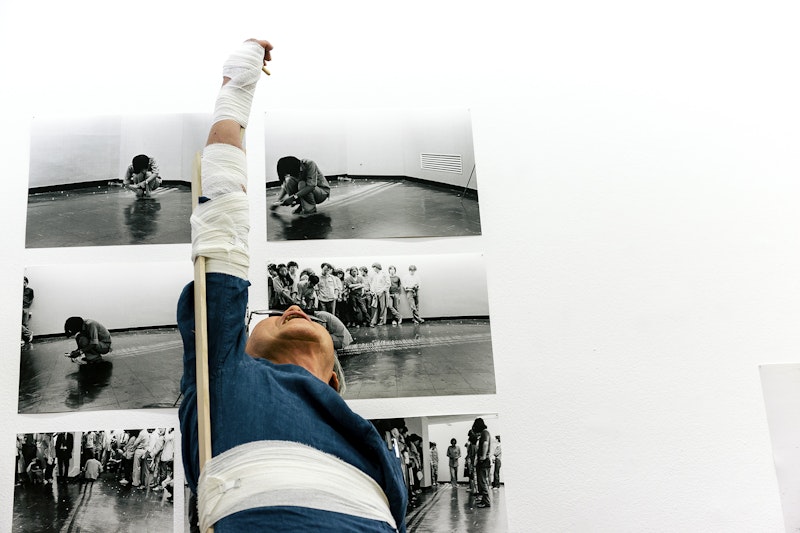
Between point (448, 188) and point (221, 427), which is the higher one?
point (448, 188)

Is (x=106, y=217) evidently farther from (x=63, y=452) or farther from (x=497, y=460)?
(x=497, y=460)

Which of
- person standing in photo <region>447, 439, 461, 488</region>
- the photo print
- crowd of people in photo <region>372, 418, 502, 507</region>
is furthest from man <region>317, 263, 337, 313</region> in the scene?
the photo print

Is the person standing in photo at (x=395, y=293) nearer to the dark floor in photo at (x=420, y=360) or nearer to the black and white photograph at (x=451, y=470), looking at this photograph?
the dark floor in photo at (x=420, y=360)

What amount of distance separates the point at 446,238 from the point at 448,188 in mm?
106

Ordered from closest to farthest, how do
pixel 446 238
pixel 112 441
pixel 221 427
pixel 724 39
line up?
pixel 221 427, pixel 112 441, pixel 446 238, pixel 724 39

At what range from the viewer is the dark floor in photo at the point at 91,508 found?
1098mm

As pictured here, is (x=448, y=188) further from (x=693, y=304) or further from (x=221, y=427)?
(x=221, y=427)

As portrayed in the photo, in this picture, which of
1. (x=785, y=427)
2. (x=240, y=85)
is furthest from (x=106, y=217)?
(x=785, y=427)

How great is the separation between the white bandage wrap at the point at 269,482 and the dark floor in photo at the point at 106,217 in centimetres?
55

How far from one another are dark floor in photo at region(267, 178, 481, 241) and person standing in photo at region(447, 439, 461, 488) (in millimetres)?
417

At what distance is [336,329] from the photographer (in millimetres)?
1200

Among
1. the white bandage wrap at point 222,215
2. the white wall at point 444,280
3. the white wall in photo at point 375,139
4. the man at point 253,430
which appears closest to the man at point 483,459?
the white wall at point 444,280

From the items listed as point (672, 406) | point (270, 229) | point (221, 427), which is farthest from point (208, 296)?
point (672, 406)

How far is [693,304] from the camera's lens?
125 cm
